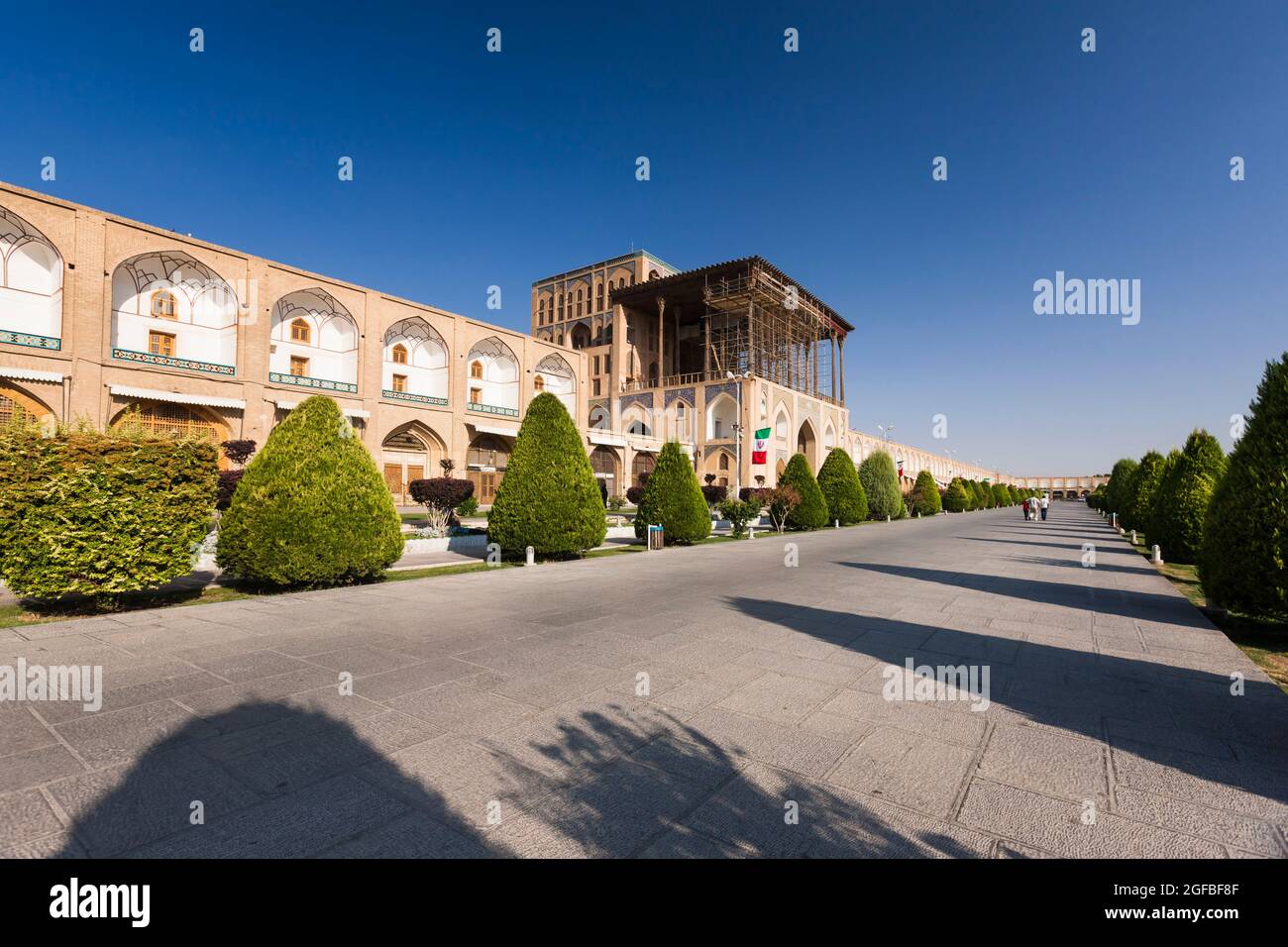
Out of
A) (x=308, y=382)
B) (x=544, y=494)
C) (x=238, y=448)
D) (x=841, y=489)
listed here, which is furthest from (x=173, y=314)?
(x=841, y=489)

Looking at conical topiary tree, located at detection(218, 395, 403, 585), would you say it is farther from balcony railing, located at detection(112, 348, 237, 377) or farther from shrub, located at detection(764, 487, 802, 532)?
balcony railing, located at detection(112, 348, 237, 377)

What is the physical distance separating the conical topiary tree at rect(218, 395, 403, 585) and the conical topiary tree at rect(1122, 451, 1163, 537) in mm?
21561

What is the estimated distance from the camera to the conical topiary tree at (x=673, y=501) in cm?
1599

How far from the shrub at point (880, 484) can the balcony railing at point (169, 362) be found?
31.1 metres

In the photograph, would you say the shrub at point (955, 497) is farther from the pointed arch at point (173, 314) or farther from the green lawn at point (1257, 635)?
the pointed arch at point (173, 314)

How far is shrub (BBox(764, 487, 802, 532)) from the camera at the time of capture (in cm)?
2262

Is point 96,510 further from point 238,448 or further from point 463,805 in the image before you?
point 238,448

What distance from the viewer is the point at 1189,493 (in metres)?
13.4

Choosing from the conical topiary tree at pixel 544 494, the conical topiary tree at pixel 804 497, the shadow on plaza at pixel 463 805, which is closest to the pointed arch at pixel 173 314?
the conical topiary tree at pixel 544 494

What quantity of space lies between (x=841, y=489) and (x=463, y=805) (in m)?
25.8
